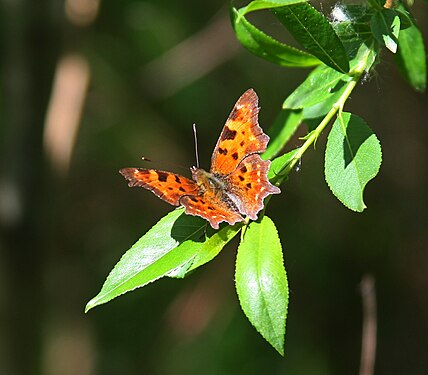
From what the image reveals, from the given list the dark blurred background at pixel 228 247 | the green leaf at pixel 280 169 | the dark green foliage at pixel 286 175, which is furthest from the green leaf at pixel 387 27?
the dark blurred background at pixel 228 247

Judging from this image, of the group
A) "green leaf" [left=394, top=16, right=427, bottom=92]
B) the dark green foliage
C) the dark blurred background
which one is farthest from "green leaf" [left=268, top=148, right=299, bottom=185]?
the dark blurred background

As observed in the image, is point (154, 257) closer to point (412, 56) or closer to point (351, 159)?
point (351, 159)

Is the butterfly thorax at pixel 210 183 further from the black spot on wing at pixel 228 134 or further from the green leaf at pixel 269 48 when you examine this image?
the green leaf at pixel 269 48

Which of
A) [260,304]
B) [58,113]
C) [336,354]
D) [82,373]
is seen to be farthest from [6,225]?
[336,354]

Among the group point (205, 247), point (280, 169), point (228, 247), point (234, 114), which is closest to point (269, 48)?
point (234, 114)

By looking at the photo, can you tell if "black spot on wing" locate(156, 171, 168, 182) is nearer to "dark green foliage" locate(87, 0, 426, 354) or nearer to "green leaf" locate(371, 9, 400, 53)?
"dark green foliage" locate(87, 0, 426, 354)

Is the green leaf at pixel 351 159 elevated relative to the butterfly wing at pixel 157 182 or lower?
lower
